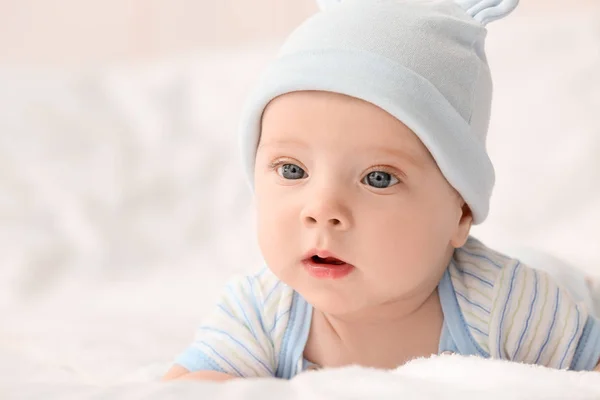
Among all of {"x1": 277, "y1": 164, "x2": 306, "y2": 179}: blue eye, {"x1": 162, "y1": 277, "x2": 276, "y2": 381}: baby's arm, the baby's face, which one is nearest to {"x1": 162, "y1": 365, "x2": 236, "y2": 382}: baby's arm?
{"x1": 162, "y1": 277, "x2": 276, "y2": 381}: baby's arm

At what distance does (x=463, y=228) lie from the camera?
1.13 meters

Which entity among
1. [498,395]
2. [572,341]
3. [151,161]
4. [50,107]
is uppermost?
[50,107]

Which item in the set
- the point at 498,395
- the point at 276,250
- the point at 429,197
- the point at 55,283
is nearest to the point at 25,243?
the point at 55,283

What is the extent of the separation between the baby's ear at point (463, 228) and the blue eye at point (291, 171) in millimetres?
212

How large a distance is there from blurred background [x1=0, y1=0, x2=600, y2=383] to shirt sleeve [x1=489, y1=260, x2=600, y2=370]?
41cm

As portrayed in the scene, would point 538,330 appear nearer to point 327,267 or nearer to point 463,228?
point 463,228

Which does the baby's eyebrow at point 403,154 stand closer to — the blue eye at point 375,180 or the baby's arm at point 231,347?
the blue eye at point 375,180

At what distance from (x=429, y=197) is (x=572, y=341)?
263mm

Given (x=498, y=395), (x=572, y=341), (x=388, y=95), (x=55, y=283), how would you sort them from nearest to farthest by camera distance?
1. (x=498, y=395)
2. (x=388, y=95)
3. (x=572, y=341)
4. (x=55, y=283)

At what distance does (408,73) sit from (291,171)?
165mm

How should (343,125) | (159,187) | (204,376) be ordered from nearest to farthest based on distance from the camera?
(343,125) → (204,376) → (159,187)

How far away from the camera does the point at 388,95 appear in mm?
984

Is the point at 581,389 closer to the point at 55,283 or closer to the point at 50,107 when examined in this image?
the point at 55,283

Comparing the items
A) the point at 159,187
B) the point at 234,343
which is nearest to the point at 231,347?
the point at 234,343
